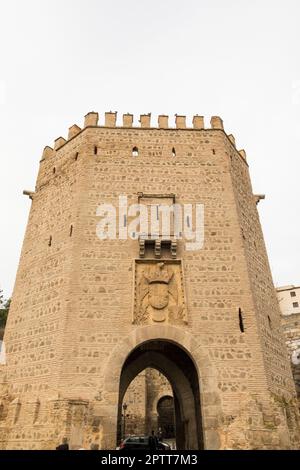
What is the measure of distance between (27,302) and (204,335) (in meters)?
5.46

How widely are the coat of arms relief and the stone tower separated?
1.2 inches

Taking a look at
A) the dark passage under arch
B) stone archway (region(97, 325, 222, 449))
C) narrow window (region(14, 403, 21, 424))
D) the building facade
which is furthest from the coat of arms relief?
the building facade

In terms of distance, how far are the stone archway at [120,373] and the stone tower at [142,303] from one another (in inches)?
1.0

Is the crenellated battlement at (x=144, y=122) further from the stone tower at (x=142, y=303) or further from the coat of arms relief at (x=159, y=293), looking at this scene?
the coat of arms relief at (x=159, y=293)

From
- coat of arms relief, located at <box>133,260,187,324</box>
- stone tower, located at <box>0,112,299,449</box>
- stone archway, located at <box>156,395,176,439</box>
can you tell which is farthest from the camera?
stone archway, located at <box>156,395,176,439</box>

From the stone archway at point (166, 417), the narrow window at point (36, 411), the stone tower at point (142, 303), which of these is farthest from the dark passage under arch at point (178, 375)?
the stone archway at point (166, 417)

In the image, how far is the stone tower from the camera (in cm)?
855

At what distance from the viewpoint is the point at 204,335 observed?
9.36 metres

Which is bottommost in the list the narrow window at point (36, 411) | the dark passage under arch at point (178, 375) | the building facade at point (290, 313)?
the narrow window at point (36, 411)

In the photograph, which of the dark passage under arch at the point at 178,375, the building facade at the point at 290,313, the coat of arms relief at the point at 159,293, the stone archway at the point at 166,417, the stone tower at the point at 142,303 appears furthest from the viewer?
the building facade at the point at 290,313

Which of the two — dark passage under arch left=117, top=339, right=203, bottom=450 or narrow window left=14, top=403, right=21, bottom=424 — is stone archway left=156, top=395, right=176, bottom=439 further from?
narrow window left=14, top=403, right=21, bottom=424

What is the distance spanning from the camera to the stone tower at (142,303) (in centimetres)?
855

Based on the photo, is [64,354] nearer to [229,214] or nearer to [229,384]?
[229,384]

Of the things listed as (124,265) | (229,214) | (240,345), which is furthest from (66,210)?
(240,345)
